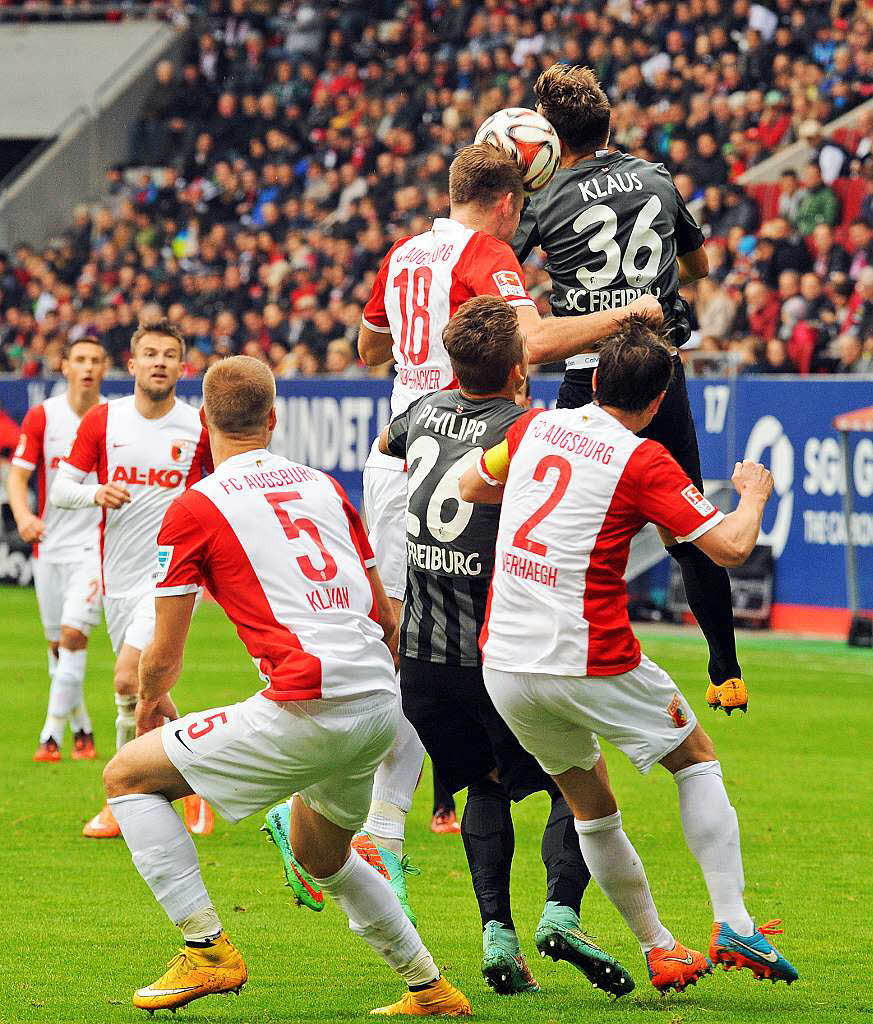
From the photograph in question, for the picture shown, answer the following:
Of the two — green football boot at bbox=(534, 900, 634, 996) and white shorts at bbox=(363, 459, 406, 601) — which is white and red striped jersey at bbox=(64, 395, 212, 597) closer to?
white shorts at bbox=(363, 459, 406, 601)

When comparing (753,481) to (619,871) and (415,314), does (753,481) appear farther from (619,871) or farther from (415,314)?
(415,314)

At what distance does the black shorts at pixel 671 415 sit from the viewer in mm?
6703

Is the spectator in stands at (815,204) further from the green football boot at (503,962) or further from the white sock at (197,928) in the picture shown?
the white sock at (197,928)

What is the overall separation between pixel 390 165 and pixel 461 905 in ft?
61.2

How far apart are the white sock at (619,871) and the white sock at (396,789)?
1.07 metres

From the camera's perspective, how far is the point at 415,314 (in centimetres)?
673

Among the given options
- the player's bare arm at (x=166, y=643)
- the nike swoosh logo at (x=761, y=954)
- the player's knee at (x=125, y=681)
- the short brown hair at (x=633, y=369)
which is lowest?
the nike swoosh logo at (x=761, y=954)

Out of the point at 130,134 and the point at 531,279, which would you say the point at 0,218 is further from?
the point at 531,279

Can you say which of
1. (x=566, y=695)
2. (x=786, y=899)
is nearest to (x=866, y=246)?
(x=786, y=899)

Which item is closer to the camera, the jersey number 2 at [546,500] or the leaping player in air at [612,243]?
the jersey number 2 at [546,500]

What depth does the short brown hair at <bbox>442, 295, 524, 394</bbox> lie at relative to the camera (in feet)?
18.8

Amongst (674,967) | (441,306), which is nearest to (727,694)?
(674,967)

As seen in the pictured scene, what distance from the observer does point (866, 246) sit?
17.5m

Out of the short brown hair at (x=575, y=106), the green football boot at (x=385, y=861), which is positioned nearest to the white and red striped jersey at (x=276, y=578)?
the green football boot at (x=385, y=861)
